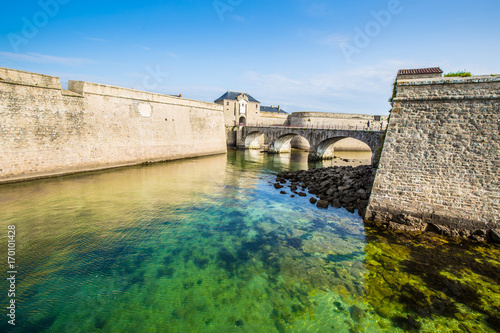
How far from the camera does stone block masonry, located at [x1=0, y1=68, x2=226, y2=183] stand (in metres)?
13.9

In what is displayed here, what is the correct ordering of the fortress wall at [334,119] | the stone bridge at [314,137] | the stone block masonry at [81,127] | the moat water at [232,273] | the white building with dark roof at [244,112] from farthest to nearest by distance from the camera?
1. the white building with dark roof at [244,112]
2. the fortress wall at [334,119]
3. the stone bridge at [314,137]
4. the stone block masonry at [81,127]
5. the moat water at [232,273]

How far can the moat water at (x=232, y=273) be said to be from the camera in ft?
16.4

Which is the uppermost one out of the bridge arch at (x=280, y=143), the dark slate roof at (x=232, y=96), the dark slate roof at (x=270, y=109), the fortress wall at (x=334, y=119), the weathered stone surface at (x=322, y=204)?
the dark slate roof at (x=232, y=96)

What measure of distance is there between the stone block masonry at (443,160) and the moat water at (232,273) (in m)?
0.87

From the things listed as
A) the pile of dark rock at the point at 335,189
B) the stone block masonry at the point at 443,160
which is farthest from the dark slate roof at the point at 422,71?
the pile of dark rock at the point at 335,189

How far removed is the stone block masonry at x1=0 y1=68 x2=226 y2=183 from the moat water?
4.89 m

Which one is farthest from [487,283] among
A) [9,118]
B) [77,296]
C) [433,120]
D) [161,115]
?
[161,115]

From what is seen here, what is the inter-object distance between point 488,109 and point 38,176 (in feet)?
74.3

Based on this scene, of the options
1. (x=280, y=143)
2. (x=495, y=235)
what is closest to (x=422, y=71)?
(x=495, y=235)

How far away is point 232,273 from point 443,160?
8.40 metres

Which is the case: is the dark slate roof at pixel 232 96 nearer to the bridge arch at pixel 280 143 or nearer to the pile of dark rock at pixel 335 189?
the bridge arch at pixel 280 143

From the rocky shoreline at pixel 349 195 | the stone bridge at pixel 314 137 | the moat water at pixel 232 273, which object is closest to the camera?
the moat water at pixel 232 273

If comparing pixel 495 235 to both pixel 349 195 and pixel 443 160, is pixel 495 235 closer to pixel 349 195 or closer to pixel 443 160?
pixel 443 160

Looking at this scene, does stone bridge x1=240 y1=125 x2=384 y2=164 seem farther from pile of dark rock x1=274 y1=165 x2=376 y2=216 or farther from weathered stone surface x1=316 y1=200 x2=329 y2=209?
weathered stone surface x1=316 y1=200 x2=329 y2=209
